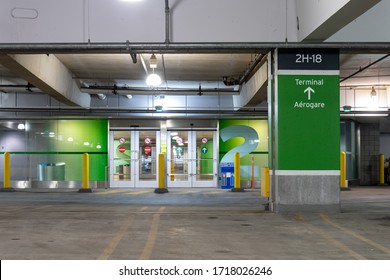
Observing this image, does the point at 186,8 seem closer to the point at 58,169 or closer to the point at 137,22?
the point at 137,22

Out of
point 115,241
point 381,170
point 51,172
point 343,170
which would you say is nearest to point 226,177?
point 343,170

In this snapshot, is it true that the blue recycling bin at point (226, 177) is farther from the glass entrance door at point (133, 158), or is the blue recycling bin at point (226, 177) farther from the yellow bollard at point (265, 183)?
the yellow bollard at point (265, 183)

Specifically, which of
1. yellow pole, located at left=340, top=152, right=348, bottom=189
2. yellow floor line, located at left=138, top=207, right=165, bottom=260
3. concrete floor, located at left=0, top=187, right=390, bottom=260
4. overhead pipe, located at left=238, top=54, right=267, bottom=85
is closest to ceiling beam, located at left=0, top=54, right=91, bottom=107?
concrete floor, located at left=0, top=187, right=390, bottom=260

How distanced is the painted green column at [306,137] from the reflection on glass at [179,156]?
9.94 meters

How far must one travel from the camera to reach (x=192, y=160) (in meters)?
19.5

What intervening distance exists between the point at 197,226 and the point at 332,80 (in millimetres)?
4395

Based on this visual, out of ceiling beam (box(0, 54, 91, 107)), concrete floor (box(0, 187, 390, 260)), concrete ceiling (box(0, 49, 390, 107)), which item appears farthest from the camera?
concrete ceiling (box(0, 49, 390, 107))

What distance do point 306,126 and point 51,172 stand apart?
13.2 meters

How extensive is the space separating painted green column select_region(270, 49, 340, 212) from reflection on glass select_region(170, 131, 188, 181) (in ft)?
32.6

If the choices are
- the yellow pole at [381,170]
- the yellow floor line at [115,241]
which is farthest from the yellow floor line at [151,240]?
the yellow pole at [381,170]

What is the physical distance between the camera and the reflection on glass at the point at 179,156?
19.4 metres

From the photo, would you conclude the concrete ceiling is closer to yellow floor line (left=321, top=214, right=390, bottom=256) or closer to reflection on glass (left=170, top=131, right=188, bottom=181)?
reflection on glass (left=170, top=131, right=188, bottom=181)

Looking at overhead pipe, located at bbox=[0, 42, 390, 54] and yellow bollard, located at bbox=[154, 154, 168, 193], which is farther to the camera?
yellow bollard, located at bbox=[154, 154, 168, 193]

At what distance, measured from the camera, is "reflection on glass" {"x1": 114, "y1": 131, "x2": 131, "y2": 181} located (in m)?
19.5
